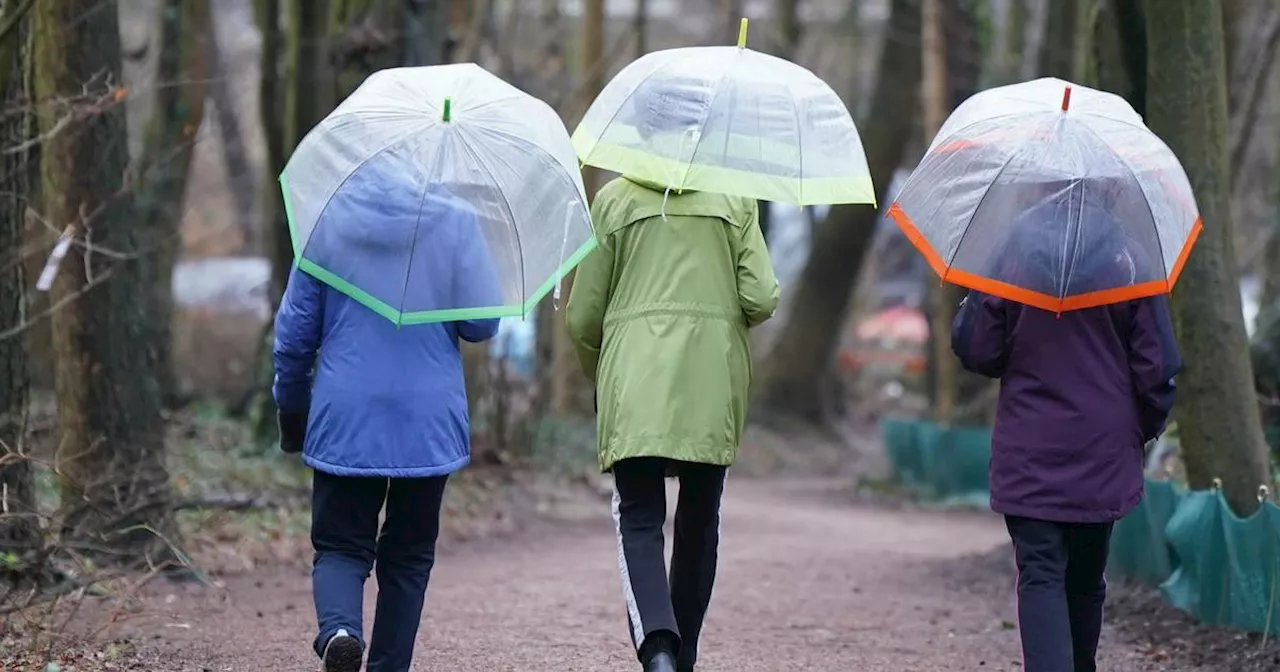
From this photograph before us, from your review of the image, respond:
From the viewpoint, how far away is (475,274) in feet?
16.1

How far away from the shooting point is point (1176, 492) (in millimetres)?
7547

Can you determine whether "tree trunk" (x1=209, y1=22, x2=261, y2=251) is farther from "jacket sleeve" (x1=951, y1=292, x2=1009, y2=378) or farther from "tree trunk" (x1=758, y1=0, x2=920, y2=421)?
"jacket sleeve" (x1=951, y1=292, x2=1009, y2=378)

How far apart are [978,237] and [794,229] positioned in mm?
28403

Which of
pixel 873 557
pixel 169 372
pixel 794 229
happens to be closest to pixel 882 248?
pixel 794 229

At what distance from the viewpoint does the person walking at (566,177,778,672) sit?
16.6 feet

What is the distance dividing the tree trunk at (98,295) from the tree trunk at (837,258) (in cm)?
1329

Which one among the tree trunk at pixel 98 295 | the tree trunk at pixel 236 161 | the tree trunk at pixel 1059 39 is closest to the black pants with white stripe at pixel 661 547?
the tree trunk at pixel 98 295

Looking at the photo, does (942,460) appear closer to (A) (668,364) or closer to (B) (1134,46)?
(B) (1134,46)

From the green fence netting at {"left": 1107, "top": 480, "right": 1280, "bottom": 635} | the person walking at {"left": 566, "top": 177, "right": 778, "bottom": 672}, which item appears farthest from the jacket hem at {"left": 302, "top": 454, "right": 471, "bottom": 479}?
the green fence netting at {"left": 1107, "top": 480, "right": 1280, "bottom": 635}

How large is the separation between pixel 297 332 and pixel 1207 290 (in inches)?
166

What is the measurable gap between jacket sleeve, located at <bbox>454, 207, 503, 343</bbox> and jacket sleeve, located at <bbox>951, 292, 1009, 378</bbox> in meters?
1.44

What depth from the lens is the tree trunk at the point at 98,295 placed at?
7824 millimetres

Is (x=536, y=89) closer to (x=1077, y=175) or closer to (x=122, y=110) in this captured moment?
(x=122, y=110)

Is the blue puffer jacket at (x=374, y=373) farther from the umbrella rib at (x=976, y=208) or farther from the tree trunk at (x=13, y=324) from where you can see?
the tree trunk at (x=13, y=324)
